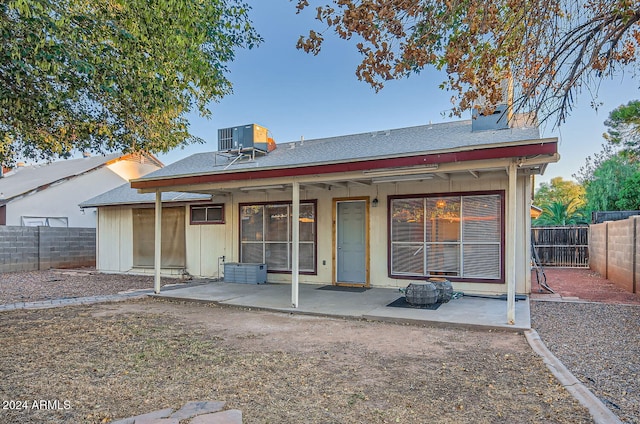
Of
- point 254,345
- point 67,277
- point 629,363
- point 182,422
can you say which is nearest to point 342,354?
point 254,345

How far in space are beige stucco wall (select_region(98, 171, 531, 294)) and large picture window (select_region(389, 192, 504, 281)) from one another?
7.4 inches

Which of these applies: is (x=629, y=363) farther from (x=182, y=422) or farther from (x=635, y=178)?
(x=635, y=178)

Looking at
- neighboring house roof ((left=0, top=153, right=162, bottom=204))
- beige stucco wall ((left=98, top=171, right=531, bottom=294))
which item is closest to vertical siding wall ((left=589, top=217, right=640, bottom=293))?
beige stucco wall ((left=98, top=171, right=531, bottom=294))

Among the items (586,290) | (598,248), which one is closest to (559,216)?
(598,248)

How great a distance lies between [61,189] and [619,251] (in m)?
20.4

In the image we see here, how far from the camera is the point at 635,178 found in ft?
61.5

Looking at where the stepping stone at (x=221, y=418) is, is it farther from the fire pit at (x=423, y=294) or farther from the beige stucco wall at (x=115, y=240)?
the beige stucco wall at (x=115, y=240)

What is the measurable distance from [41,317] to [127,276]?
231 inches

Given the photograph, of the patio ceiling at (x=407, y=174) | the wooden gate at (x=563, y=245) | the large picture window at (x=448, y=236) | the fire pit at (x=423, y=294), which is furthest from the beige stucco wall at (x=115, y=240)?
the wooden gate at (x=563, y=245)

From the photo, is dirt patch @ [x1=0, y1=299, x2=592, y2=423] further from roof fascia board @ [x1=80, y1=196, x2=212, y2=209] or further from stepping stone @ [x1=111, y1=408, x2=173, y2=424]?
roof fascia board @ [x1=80, y1=196, x2=212, y2=209]

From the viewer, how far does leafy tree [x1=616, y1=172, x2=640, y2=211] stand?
18625 millimetres

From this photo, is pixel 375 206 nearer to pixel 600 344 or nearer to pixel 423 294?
pixel 423 294

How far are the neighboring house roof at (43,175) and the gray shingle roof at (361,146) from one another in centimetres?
749

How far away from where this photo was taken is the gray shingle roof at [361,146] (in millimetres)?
7434
